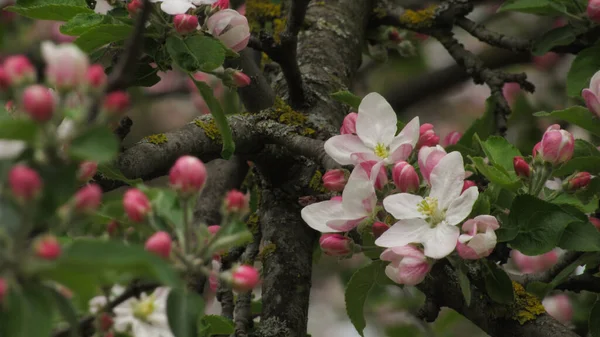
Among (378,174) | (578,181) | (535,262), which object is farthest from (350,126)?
(535,262)

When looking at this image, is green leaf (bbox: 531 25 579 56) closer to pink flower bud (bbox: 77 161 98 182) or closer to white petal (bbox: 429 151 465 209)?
white petal (bbox: 429 151 465 209)

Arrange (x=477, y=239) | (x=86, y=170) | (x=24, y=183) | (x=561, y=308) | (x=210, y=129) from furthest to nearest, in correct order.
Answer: (x=561, y=308)
(x=210, y=129)
(x=477, y=239)
(x=86, y=170)
(x=24, y=183)

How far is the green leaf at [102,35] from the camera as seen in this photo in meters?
1.22

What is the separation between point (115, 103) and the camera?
30.3 inches

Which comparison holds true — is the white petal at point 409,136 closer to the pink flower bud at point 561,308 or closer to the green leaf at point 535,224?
the green leaf at point 535,224

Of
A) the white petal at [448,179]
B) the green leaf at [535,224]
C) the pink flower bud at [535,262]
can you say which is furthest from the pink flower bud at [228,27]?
A: the pink flower bud at [535,262]

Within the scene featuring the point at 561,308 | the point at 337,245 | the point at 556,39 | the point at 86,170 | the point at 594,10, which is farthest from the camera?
the point at 561,308

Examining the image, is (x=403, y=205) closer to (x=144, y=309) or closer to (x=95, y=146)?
(x=144, y=309)

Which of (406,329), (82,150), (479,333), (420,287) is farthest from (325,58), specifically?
(479,333)

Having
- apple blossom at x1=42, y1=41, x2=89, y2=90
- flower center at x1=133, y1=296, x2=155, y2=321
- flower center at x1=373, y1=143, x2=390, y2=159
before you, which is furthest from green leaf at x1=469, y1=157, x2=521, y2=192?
apple blossom at x1=42, y1=41, x2=89, y2=90

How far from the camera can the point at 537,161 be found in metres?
1.32

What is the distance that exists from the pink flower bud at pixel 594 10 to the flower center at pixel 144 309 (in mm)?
1205

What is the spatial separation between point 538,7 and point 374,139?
70 centimetres

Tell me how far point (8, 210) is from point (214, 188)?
1.39 metres
